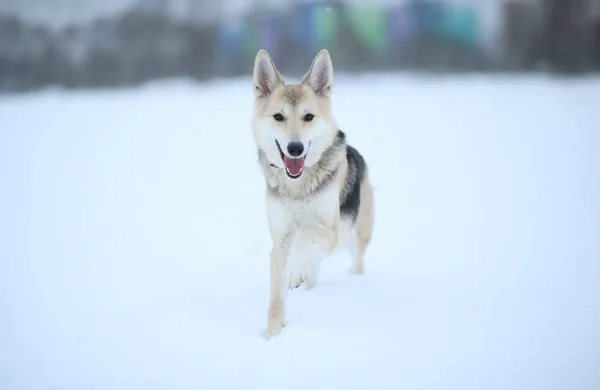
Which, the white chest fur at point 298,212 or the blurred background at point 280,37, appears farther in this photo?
the blurred background at point 280,37

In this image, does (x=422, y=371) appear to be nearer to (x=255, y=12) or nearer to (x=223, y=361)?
(x=223, y=361)

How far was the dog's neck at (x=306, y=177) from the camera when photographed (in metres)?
3.61

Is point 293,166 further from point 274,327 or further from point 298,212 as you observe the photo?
point 274,327

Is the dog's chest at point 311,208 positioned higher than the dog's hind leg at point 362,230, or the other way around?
the dog's chest at point 311,208

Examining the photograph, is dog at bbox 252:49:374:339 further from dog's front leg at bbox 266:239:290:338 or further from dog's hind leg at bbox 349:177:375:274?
dog's hind leg at bbox 349:177:375:274

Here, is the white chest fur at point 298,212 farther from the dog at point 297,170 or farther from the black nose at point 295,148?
the black nose at point 295,148

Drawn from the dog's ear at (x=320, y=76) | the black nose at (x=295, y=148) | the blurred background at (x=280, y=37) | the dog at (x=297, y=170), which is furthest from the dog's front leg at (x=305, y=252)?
the blurred background at (x=280, y=37)

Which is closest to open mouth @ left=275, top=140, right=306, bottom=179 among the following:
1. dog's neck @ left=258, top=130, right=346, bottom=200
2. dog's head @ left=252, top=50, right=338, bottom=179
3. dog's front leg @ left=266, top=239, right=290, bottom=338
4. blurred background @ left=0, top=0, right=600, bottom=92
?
dog's head @ left=252, top=50, right=338, bottom=179

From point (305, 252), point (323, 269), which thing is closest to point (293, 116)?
point (305, 252)

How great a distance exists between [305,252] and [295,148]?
0.71m

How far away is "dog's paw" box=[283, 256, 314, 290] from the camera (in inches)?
132

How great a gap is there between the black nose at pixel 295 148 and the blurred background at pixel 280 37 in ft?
42.7

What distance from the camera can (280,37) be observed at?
1644 cm

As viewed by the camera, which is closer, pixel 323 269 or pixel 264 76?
pixel 264 76
